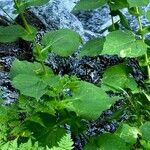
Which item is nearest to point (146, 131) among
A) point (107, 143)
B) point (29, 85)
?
point (107, 143)

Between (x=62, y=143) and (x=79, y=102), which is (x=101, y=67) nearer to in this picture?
(x=79, y=102)

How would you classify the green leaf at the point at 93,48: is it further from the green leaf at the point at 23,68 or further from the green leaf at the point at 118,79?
the green leaf at the point at 23,68

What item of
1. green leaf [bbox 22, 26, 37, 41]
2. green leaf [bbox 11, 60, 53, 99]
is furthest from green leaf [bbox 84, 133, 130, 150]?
green leaf [bbox 22, 26, 37, 41]

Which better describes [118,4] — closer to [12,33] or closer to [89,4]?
[89,4]

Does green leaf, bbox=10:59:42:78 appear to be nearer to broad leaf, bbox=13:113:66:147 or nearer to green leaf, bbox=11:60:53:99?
green leaf, bbox=11:60:53:99

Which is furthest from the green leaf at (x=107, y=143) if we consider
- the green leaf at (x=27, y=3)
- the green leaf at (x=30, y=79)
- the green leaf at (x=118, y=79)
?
the green leaf at (x=27, y=3)
